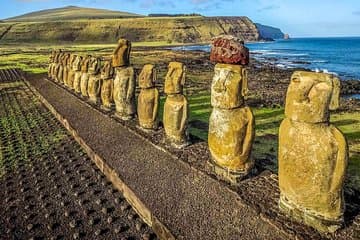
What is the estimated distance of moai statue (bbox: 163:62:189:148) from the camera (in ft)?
28.0

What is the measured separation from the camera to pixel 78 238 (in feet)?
19.0

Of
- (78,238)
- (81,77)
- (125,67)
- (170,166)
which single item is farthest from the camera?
(81,77)

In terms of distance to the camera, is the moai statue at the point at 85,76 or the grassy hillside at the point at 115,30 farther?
the grassy hillside at the point at 115,30

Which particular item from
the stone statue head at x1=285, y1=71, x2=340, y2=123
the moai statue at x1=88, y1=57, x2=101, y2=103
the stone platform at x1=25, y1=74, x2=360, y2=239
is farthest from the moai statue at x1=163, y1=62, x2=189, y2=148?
the moai statue at x1=88, y1=57, x2=101, y2=103

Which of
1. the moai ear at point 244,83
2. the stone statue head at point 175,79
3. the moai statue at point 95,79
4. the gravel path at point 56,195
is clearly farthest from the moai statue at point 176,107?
the moai statue at point 95,79

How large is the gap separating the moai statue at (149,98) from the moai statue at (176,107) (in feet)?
3.77

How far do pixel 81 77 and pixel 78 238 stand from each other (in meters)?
12.2

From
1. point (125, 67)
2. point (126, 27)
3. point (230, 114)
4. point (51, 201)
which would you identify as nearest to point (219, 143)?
point (230, 114)

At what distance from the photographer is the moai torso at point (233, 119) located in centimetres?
666

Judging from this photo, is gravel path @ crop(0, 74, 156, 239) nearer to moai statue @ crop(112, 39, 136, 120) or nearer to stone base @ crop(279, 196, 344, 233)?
moai statue @ crop(112, 39, 136, 120)

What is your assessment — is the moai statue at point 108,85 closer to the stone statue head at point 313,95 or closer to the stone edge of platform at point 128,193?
the stone edge of platform at point 128,193

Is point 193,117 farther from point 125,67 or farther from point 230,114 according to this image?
point 230,114

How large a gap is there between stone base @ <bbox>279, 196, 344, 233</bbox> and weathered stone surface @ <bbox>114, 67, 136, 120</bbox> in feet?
23.2

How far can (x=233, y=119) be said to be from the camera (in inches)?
265
